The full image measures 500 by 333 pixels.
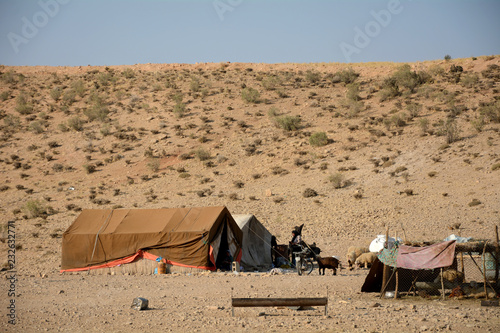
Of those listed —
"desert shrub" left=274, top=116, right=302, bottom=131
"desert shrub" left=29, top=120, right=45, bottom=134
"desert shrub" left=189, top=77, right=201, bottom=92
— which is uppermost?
"desert shrub" left=189, top=77, right=201, bottom=92

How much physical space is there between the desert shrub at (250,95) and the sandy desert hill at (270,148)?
0.16m

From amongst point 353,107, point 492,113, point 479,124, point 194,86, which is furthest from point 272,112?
point 492,113

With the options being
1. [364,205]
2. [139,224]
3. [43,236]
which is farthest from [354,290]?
[43,236]

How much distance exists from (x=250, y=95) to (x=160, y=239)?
32.0 m

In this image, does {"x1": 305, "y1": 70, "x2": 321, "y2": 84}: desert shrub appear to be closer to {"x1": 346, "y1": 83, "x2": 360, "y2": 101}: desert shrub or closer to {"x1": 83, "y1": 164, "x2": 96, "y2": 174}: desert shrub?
{"x1": 346, "y1": 83, "x2": 360, "y2": 101}: desert shrub

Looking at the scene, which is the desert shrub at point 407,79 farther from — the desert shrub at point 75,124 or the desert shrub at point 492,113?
the desert shrub at point 75,124

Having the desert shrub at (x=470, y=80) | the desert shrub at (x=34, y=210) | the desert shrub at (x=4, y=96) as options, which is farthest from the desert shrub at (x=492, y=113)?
the desert shrub at (x=4, y=96)

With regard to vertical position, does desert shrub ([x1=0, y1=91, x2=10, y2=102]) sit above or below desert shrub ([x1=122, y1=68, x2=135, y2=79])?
below

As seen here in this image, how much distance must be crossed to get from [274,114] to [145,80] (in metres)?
19.4

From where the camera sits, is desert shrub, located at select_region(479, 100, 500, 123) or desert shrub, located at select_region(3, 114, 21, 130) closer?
desert shrub, located at select_region(479, 100, 500, 123)

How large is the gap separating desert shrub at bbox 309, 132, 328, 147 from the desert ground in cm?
11

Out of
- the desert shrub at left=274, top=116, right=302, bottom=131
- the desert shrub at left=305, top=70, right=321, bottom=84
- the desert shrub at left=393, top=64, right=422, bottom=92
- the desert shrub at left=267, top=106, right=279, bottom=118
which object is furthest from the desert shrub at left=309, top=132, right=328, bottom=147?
the desert shrub at left=305, top=70, right=321, bottom=84

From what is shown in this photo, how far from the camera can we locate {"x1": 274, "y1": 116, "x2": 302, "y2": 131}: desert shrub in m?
43.7

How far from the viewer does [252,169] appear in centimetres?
3866
